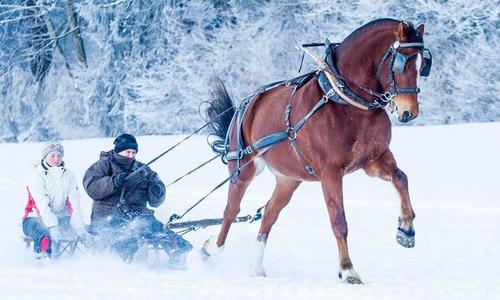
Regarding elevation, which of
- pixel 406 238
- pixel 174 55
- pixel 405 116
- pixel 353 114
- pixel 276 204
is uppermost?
pixel 405 116

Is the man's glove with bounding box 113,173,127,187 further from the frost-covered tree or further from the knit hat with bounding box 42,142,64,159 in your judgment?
the frost-covered tree

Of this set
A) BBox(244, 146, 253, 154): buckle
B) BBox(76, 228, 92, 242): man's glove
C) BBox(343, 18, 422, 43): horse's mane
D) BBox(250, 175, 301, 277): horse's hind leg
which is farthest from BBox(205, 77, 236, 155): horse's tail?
BBox(343, 18, 422, 43): horse's mane

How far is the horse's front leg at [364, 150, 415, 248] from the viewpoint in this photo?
18.7 ft

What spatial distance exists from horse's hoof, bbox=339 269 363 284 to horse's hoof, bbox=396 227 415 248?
0.40m

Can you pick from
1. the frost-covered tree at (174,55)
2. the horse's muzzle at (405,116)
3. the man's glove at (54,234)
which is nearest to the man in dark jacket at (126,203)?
the man's glove at (54,234)

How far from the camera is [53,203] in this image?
24.8 ft

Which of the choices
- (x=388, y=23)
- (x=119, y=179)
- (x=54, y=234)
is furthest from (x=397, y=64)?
(x=54, y=234)

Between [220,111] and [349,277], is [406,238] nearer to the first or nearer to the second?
[349,277]

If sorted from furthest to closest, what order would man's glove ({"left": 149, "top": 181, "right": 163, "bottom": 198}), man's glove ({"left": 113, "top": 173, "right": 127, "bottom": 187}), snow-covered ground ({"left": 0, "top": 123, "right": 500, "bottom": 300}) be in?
man's glove ({"left": 149, "top": 181, "right": 163, "bottom": 198}) → man's glove ({"left": 113, "top": 173, "right": 127, "bottom": 187}) → snow-covered ground ({"left": 0, "top": 123, "right": 500, "bottom": 300})

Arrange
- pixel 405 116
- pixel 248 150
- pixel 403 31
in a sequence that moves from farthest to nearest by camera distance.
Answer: pixel 248 150 → pixel 403 31 → pixel 405 116

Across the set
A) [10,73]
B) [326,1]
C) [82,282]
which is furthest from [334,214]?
[10,73]

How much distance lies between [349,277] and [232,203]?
2.03m

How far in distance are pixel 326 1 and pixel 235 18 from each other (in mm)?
3073

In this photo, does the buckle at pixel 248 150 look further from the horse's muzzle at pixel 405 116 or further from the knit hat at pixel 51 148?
the horse's muzzle at pixel 405 116
